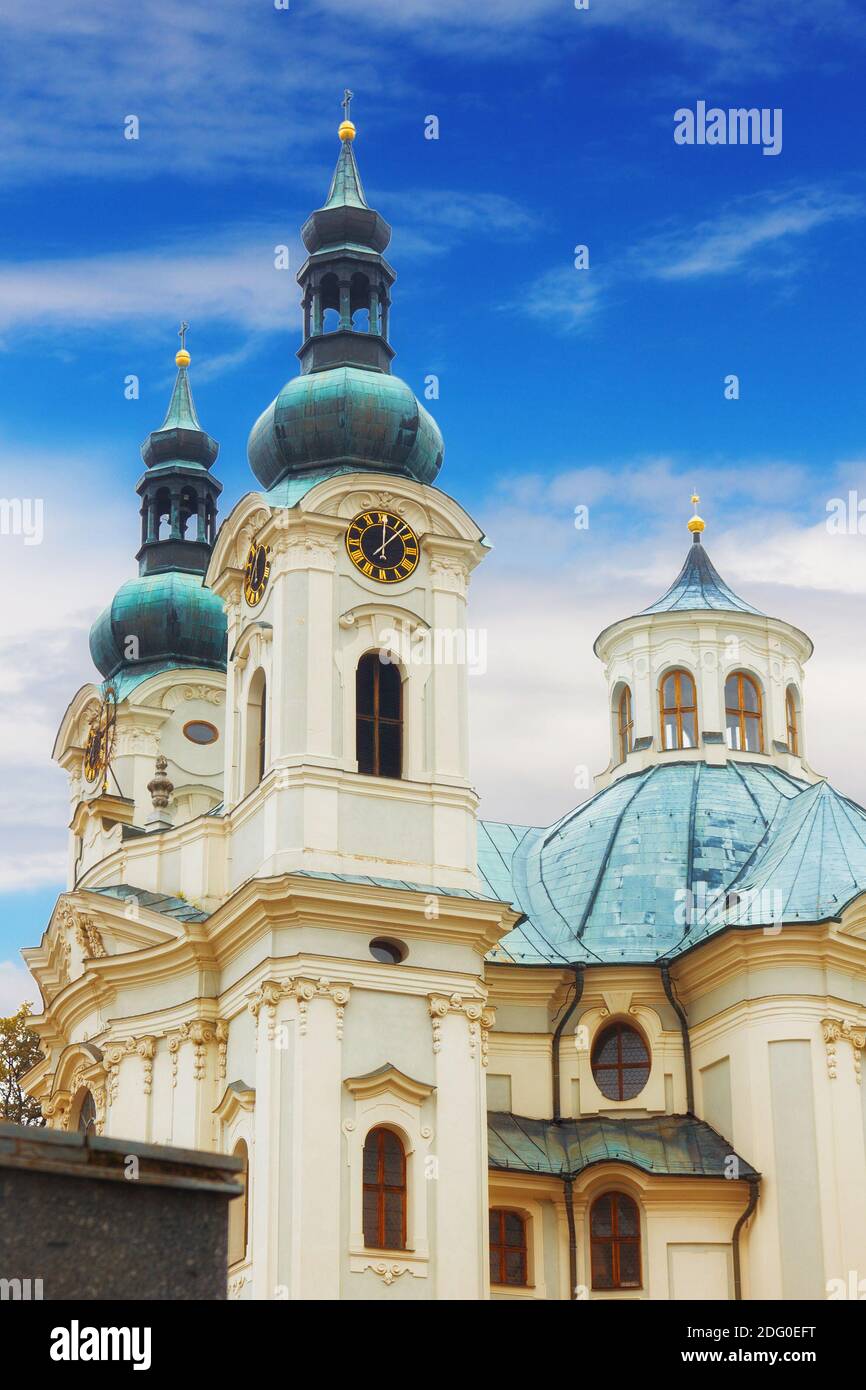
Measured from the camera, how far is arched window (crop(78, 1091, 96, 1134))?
32.6 metres

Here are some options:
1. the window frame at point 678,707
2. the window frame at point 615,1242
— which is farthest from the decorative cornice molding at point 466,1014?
the window frame at point 678,707

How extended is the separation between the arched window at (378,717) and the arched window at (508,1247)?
6588mm

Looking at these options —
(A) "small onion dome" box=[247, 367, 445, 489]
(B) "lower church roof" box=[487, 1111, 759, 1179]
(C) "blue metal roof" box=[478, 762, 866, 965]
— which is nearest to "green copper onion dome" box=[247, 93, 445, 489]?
(A) "small onion dome" box=[247, 367, 445, 489]

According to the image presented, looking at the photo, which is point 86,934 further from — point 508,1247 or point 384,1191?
point 508,1247

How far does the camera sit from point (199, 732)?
4066cm

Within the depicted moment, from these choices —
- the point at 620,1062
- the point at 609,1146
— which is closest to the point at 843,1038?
the point at 609,1146

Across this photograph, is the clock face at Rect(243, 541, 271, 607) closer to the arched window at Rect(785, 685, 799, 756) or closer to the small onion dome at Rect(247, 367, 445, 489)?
the small onion dome at Rect(247, 367, 445, 489)

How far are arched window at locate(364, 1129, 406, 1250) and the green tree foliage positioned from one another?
15.2 m

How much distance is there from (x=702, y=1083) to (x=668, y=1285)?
3.34 meters

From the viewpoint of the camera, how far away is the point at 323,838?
29781mm

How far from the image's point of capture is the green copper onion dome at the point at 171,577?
136ft

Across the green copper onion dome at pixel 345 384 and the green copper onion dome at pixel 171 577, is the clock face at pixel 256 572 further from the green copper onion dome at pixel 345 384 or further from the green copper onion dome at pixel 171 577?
the green copper onion dome at pixel 171 577
